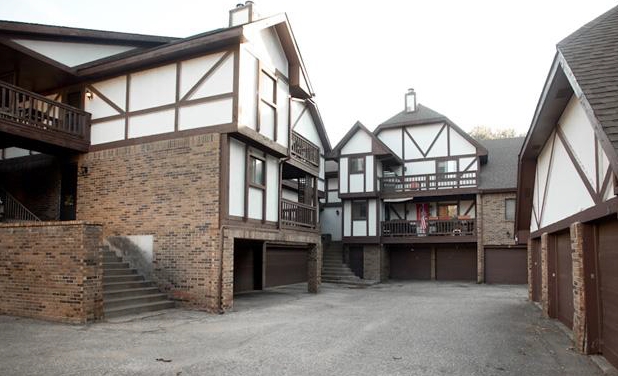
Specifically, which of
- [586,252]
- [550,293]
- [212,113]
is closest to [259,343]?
[586,252]

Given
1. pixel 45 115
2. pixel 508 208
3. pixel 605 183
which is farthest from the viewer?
pixel 508 208

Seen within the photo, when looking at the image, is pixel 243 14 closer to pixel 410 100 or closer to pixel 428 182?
pixel 428 182

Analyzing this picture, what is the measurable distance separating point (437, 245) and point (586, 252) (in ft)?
67.7

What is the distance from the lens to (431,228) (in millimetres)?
27297

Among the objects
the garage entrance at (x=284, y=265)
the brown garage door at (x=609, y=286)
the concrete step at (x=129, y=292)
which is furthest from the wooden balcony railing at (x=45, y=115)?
the brown garage door at (x=609, y=286)

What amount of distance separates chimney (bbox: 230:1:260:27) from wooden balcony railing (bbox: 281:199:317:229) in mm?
6164

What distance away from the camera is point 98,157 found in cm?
1453

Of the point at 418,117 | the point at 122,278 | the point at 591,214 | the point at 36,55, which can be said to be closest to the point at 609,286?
the point at 591,214

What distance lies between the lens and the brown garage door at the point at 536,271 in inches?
591

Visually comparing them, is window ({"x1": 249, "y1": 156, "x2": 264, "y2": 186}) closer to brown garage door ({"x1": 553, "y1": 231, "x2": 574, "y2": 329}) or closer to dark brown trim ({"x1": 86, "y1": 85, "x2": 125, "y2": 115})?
dark brown trim ({"x1": 86, "y1": 85, "x2": 125, "y2": 115})

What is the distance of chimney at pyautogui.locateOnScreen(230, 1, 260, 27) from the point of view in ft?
51.8

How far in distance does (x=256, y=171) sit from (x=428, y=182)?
1511 cm

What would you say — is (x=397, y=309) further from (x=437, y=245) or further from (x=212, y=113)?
(x=437, y=245)

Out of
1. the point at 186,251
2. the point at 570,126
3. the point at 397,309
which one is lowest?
the point at 397,309
